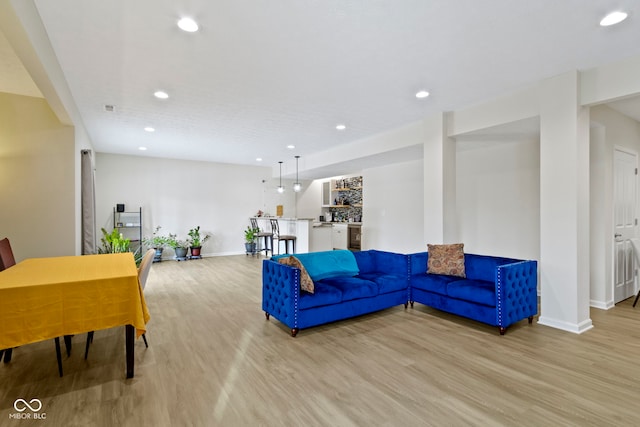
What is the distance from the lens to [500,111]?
13.5ft

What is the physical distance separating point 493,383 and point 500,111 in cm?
325

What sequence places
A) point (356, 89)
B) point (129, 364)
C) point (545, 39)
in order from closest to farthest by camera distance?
point (129, 364), point (545, 39), point (356, 89)

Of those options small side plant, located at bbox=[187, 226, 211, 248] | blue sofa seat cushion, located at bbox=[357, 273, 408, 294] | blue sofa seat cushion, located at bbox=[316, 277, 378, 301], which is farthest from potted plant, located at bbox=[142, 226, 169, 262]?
blue sofa seat cushion, located at bbox=[357, 273, 408, 294]

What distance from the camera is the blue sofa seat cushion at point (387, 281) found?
157 inches

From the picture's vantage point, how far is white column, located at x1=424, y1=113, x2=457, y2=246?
468cm

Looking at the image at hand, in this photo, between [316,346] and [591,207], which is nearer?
[316,346]

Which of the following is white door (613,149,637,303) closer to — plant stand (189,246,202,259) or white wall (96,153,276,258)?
white wall (96,153,276,258)

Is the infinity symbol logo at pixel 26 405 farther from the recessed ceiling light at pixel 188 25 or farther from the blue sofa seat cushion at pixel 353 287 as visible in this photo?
the recessed ceiling light at pixel 188 25

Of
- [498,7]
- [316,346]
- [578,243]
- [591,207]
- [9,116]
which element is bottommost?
[316,346]

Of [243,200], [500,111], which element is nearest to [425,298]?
[500,111]

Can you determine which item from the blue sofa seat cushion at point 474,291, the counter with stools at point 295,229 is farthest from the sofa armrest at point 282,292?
the counter with stools at point 295,229

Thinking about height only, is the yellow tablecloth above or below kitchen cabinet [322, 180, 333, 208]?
below

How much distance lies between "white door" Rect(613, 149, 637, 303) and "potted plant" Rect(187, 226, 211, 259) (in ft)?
27.8

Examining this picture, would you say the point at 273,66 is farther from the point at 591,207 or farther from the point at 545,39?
the point at 591,207
